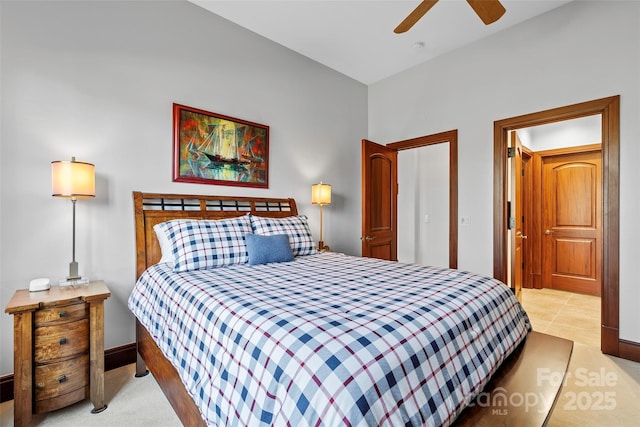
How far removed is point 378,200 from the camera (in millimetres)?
3871

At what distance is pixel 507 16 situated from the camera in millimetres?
2996

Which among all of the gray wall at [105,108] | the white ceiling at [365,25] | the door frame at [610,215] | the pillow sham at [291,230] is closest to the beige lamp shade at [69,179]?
the gray wall at [105,108]

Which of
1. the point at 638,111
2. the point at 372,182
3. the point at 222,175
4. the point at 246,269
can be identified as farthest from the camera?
the point at 372,182

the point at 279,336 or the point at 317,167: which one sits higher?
the point at 317,167

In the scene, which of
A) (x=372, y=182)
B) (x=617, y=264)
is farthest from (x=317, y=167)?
(x=617, y=264)

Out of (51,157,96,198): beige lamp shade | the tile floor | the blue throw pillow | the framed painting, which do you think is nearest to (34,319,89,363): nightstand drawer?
(51,157,96,198): beige lamp shade

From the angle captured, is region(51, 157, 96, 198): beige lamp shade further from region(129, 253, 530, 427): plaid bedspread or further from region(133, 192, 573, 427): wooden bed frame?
region(129, 253, 530, 427): plaid bedspread

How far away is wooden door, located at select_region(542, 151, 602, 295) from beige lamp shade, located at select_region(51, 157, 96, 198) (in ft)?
18.9

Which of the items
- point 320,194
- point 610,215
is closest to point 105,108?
point 320,194

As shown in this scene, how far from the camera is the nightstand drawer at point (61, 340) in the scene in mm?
1685

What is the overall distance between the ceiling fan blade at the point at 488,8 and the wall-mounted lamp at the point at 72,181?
273cm

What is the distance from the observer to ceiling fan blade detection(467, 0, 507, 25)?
193 centimetres

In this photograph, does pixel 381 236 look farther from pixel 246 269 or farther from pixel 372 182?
pixel 246 269

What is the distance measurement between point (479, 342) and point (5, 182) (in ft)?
9.61
